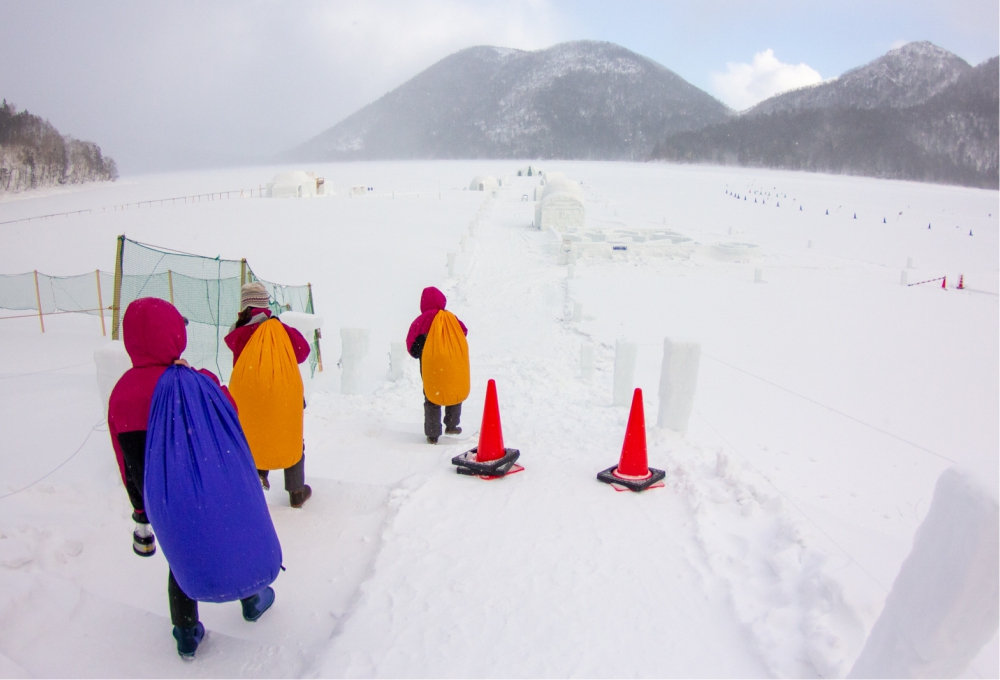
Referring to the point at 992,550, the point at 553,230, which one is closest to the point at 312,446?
the point at 992,550

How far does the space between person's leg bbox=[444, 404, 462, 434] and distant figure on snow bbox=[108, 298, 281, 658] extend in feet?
10.1

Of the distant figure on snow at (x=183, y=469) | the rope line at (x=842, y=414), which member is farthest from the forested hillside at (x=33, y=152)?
the rope line at (x=842, y=414)

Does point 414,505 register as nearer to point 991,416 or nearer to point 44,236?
point 991,416

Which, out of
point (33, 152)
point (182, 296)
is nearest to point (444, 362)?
point (182, 296)

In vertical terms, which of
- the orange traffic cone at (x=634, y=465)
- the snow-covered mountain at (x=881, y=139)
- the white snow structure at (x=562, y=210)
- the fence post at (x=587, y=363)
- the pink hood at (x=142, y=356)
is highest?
the snow-covered mountain at (x=881, y=139)

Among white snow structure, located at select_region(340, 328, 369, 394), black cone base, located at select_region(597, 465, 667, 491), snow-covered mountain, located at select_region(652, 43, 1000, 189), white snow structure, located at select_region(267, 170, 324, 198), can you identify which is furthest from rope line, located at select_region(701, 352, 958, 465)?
snow-covered mountain, located at select_region(652, 43, 1000, 189)

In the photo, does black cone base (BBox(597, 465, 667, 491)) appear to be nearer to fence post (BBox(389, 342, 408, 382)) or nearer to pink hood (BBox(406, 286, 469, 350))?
pink hood (BBox(406, 286, 469, 350))

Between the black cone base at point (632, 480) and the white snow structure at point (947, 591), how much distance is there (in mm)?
2278

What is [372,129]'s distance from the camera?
592 ft

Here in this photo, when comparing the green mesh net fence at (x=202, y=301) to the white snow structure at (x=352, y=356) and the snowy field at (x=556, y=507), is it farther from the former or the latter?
the snowy field at (x=556, y=507)

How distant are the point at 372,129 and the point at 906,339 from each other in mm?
184767

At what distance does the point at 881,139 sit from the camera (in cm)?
7675

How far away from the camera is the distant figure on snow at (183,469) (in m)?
2.74

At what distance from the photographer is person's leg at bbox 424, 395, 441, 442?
5812 millimetres
